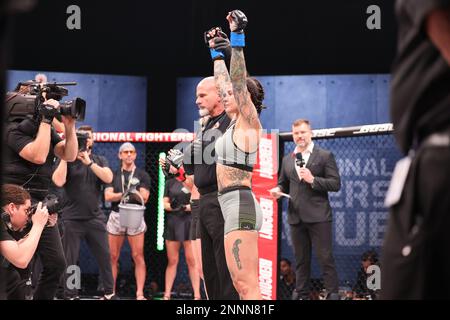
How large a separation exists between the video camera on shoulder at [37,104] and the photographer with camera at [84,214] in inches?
81.2

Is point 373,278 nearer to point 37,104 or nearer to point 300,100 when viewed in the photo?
point 37,104

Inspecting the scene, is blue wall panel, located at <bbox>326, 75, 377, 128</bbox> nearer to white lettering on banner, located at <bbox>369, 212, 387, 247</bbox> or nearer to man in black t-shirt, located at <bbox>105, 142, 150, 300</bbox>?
white lettering on banner, located at <bbox>369, 212, 387, 247</bbox>

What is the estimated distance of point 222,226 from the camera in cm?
405

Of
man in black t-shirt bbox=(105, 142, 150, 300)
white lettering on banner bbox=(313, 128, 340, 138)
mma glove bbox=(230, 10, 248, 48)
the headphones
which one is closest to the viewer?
mma glove bbox=(230, 10, 248, 48)

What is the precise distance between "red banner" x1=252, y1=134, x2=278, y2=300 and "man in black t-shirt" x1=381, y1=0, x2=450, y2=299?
485 cm

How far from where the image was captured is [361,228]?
7.89 meters

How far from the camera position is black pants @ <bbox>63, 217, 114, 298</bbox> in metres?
6.57

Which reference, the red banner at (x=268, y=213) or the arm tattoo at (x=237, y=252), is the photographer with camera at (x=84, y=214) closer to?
the red banner at (x=268, y=213)

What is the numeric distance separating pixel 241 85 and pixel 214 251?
104 centimetres

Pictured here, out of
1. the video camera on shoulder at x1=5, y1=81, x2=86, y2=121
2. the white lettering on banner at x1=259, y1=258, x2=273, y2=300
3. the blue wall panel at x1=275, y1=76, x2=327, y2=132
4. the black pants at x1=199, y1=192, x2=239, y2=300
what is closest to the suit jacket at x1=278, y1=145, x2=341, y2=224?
the white lettering on banner at x1=259, y1=258, x2=273, y2=300

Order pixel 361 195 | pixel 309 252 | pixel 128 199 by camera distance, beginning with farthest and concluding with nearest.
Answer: pixel 361 195
pixel 128 199
pixel 309 252

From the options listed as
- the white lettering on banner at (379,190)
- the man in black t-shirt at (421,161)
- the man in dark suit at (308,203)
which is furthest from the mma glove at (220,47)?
the white lettering on banner at (379,190)

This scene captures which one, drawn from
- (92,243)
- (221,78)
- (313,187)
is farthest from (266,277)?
(221,78)
